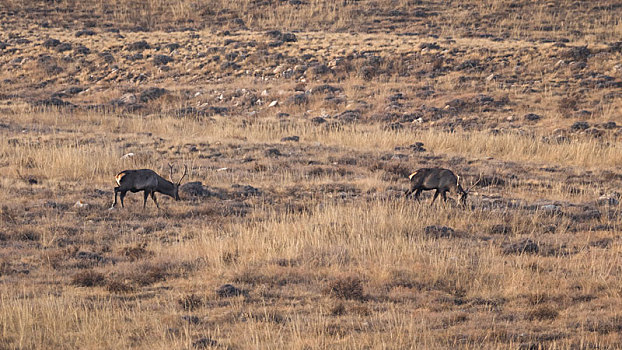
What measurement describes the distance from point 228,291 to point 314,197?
6.07 m

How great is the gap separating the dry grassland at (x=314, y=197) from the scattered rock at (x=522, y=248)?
262 mm

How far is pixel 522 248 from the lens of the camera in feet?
33.0

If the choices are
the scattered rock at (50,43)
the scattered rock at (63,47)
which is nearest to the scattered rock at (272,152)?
the scattered rock at (63,47)

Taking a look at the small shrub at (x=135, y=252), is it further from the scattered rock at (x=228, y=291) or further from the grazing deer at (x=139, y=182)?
the grazing deer at (x=139, y=182)

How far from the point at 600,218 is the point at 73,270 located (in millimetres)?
9070

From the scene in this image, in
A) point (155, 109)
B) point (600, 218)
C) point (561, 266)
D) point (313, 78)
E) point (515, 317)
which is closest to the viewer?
point (515, 317)

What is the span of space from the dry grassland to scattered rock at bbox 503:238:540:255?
0.26 metres

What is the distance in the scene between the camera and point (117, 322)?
6918 millimetres

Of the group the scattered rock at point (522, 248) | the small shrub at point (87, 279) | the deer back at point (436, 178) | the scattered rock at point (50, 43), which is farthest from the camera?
the scattered rock at point (50, 43)

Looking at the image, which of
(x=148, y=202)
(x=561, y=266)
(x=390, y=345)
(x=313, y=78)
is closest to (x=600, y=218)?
(x=561, y=266)

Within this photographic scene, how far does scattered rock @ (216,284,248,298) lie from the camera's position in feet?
26.4

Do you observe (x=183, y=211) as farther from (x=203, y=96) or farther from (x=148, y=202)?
(x=203, y=96)

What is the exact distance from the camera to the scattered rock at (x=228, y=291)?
8.05 meters

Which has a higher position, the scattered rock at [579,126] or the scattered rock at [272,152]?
the scattered rock at [272,152]
